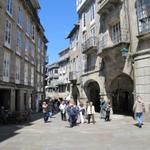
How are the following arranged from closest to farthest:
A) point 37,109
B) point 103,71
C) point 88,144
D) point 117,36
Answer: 1. point 88,144
2. point 117,36
3. point 103,71
4. point 37,109

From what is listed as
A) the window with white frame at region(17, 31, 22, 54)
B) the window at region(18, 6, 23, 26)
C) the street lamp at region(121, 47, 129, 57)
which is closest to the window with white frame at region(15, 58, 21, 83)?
the window with white frame at region(17, 31, 22, 54)

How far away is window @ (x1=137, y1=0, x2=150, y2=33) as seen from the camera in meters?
17.8

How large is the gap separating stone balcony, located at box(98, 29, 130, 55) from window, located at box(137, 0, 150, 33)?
1.75m

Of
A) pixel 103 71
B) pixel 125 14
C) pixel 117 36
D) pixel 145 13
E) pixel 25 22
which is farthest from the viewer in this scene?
pixel 25 22

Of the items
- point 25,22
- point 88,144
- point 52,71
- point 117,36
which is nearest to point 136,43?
point 117,36

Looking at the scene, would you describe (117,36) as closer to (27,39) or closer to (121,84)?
(121,84)

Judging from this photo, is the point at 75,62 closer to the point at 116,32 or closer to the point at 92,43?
the point at 92,43

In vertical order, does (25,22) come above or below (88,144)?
above

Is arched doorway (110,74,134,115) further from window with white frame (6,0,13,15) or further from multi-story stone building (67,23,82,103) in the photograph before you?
window with white frame (6,0,13,15)

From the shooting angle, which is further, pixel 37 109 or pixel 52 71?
pixel 52 71

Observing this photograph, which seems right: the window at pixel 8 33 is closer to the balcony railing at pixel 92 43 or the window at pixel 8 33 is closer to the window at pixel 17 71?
the window at pixel 17 71

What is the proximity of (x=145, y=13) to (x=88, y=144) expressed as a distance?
1138cm

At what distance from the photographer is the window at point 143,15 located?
1777 centimetres

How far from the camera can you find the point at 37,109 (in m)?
34.0
